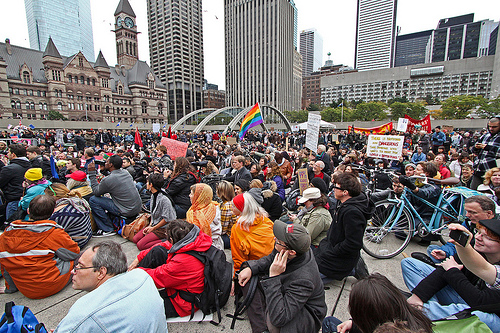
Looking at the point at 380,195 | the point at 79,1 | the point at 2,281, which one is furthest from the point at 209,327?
the point at 79,1

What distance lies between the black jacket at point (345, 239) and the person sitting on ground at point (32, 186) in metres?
4.86

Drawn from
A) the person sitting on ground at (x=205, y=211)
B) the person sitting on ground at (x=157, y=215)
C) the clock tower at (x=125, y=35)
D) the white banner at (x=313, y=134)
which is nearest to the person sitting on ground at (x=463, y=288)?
the person sitting on ground at (x=205, y=211)

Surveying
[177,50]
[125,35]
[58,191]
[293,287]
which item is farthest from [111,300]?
[177,50]

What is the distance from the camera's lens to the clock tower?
97312 mm

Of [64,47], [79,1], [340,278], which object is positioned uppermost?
[79,1]

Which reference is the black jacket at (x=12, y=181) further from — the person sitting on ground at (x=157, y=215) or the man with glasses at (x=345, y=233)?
the man with glasses at (x=345, y=233)

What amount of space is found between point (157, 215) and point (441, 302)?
165 inches

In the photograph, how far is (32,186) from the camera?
4.64 metres

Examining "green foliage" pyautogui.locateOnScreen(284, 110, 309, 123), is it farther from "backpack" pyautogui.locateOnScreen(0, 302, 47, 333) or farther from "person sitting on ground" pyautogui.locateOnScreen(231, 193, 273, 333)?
"backpack" pyautogui.locateOnScreen(0, 302, 47, 333)

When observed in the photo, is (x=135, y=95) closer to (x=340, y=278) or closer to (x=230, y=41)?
(x=230, y=41)

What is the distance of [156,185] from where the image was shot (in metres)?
4.50

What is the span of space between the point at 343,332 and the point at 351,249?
58.1 inches

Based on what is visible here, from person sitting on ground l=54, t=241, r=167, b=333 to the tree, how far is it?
75.9 m

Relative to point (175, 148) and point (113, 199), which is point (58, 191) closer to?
point (113, 199)
